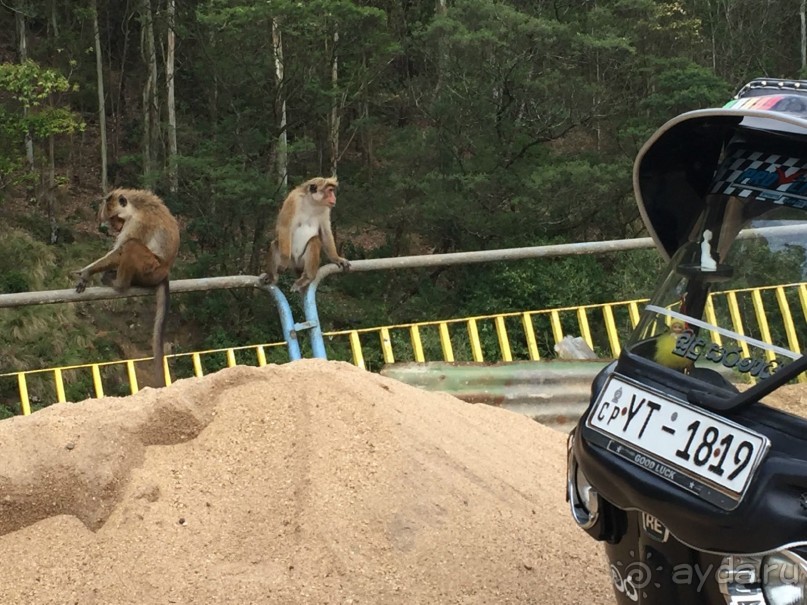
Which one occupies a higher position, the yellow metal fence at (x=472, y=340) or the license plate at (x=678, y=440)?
the license plate at (x=678, y=440)

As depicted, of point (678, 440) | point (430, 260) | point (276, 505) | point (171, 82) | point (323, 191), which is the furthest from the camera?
point (171, 82)

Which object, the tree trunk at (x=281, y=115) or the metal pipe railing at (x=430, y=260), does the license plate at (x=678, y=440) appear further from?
the tree trunk at (x=281, y=115)

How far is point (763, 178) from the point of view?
7.81 ft

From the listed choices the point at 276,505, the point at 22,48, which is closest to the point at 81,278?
the point at 276,505

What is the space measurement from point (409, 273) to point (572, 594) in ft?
56.6

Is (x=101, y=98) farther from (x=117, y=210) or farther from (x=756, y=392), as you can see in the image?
(x=756, y=392)

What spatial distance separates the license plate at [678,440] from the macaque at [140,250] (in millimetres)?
4384

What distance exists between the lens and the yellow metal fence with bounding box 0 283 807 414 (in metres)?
2.36

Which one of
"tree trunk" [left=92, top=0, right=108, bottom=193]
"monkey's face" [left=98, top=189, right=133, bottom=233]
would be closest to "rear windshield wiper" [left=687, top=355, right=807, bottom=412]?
"monkey's face" [left=98, top=189, right=133, bottom=233]

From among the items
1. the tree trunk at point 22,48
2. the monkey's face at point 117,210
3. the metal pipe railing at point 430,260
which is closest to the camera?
the metal pipe railing at point 430,260

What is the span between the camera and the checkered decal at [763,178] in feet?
7.32

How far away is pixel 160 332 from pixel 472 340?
7.20 feet

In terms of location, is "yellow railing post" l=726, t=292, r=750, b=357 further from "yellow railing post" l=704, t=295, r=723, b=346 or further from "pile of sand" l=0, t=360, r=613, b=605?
"pile of sand" l=0, t=360, r=613, b=605

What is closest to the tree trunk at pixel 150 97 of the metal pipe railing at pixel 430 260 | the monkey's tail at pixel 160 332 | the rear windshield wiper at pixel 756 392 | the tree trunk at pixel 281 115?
the tree trunk at pixel 281 115
